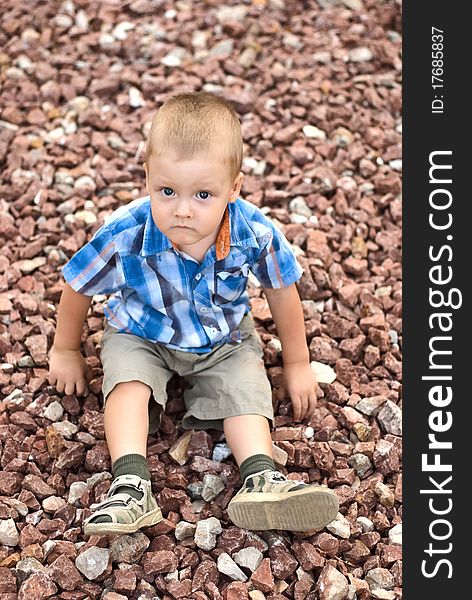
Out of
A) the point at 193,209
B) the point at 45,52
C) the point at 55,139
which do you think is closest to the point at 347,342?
the point at 193,209

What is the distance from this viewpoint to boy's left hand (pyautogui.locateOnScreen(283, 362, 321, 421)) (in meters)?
2.45

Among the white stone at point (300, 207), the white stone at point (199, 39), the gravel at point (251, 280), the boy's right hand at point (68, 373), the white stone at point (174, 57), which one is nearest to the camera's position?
the gravel at point (251, 280)

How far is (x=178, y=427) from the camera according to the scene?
95.5 inches

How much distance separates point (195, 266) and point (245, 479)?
53cm

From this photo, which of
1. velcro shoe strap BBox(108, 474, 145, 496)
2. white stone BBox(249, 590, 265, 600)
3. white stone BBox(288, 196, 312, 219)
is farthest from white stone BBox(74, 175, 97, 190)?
white stone BBox(249, 590, 265, 600)

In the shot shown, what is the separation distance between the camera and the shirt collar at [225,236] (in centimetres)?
224

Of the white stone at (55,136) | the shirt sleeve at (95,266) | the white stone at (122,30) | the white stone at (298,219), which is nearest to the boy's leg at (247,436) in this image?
the shirt sleeve at (95,266)

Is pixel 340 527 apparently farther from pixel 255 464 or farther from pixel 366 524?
pixel 255 464

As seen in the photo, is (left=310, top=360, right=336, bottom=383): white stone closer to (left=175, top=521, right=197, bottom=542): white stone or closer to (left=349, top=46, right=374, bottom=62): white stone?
(left=175, top=521, right=197, bottom=542): white stone

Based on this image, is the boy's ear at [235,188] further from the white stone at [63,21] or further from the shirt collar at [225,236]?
the white stone at [63,21]

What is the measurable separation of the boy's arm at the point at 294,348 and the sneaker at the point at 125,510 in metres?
0.49

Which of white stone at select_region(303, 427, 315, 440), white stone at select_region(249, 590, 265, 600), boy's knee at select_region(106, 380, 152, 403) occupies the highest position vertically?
boy's knee at select_region(106, 380, 152, 403)

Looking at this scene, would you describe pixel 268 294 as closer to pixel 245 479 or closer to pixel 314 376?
pixel 314 376

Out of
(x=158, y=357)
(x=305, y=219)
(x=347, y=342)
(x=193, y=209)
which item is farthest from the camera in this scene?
(x=305, y=219)
